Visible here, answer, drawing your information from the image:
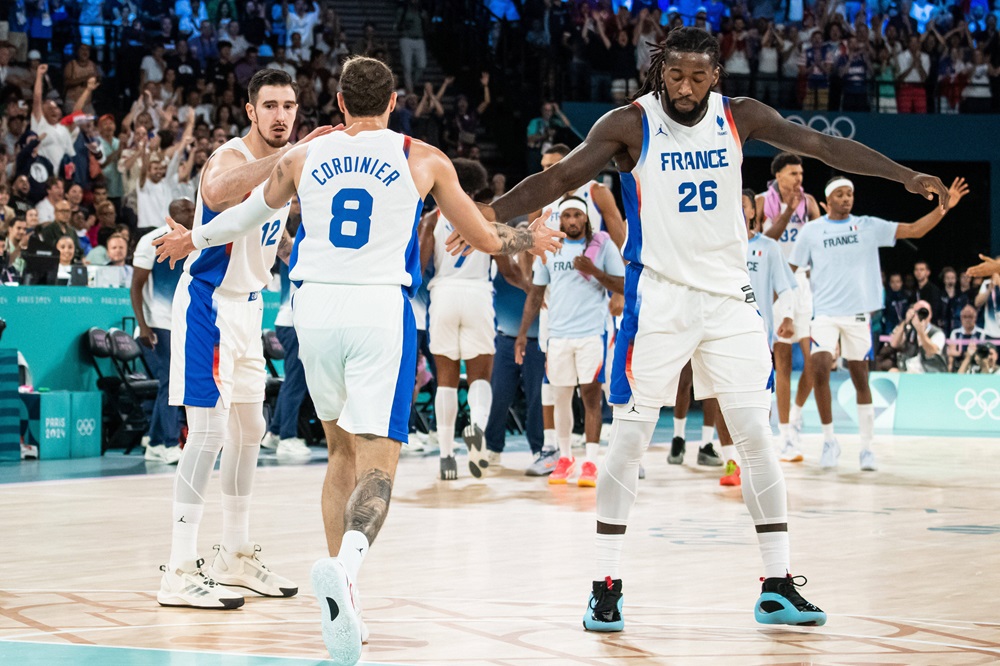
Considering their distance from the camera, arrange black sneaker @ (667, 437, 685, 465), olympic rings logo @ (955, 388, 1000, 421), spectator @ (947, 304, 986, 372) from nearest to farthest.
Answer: black sneaker @ (667, 437, 685, 465) → olympic rings logo @ (955, 388, 1000, 421) → spectator @ (947, 304, 986, 372)

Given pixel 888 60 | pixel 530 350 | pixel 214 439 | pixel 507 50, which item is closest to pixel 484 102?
pixel 507 50

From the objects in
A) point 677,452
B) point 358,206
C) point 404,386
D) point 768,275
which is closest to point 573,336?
point 768,275

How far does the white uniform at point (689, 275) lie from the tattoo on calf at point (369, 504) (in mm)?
1192

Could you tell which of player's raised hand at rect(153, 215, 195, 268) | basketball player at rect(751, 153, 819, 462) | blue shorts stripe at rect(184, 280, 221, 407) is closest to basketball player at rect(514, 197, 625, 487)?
basketball player at rect(751, 153, 819, 462)

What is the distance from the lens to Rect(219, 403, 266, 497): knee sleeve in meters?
6.23

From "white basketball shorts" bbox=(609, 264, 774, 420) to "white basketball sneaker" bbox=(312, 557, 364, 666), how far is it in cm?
168

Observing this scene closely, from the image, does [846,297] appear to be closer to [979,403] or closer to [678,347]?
[979,403]

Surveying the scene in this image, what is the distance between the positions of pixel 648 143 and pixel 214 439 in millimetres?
2282

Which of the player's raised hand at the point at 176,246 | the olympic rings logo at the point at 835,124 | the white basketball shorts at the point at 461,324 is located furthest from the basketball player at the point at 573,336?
the olympic rings logo at the point at 835,124

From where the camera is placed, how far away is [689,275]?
551 cm

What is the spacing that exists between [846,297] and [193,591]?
7872 millimetres

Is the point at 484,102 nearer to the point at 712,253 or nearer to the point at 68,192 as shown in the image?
the point at 68,192

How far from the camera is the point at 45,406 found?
42.2 ft

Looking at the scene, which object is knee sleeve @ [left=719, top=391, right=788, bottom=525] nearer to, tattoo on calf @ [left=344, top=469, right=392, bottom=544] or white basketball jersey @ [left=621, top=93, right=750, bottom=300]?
white basketball jersey @ [left=621, top=93, right=750, bottom=300]
